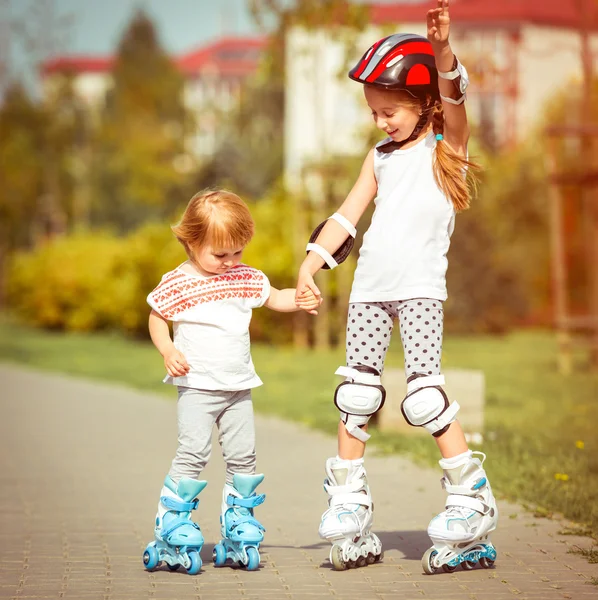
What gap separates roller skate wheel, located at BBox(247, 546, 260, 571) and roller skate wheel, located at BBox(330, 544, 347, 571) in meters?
0.29

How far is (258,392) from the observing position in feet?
39.8

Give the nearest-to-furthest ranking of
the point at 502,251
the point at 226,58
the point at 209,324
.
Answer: the point at 209,324
the point at 502,251
the point at 226,58

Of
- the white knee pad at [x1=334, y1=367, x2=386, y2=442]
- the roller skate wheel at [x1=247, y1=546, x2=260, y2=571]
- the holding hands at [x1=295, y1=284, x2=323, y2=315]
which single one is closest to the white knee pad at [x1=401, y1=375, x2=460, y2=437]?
the white knee pad at [x1=334, y1=367, x2=386, y2=442]

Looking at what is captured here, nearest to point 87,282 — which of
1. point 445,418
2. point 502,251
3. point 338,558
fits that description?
point 502,251

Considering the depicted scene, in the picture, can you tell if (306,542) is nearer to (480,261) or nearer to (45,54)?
(480,261)

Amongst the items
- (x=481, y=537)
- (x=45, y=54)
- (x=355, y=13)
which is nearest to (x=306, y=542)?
(x=481, y=537)

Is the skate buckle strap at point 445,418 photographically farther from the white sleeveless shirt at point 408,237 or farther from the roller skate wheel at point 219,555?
the roller skate wheel at point 219,555

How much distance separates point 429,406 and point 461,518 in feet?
1.36

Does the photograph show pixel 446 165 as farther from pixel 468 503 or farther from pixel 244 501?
pixel 244 501

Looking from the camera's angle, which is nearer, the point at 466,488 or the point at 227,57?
the point at 466,488

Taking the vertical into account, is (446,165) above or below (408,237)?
above

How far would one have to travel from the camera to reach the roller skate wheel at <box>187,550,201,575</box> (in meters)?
4.60

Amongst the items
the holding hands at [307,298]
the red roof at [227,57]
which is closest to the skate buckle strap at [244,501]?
the holding hands at [307,298]

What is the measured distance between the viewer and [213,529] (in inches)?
223
